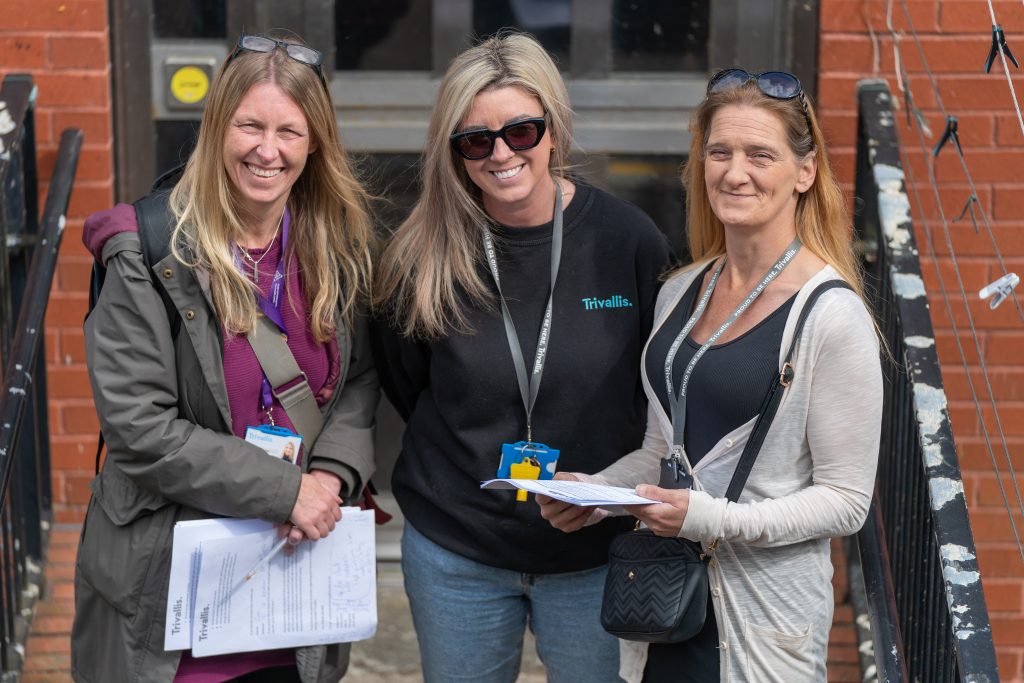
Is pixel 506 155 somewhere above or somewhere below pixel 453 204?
above

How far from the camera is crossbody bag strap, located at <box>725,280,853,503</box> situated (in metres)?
2.44

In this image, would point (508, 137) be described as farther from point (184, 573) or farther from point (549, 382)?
point (184, 573)

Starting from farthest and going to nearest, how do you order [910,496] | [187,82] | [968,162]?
[187,82], [968,162], [910,496]

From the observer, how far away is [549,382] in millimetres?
2898

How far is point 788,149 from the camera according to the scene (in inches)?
101

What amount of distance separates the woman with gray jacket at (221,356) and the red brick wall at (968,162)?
1841 millimetres

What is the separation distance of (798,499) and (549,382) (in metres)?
0.66

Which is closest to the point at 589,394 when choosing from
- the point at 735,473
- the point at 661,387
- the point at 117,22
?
the point at 661,387

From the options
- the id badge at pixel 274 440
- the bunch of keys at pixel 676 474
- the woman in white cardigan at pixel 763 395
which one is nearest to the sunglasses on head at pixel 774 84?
the woman in white cardigan at pixel 763 395

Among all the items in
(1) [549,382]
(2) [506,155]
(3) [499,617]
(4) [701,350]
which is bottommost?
(3) [499,617]

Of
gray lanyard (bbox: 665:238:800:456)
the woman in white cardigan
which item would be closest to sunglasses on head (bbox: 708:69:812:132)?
the woman in white cardigan

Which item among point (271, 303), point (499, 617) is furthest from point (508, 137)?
point (499, 617)

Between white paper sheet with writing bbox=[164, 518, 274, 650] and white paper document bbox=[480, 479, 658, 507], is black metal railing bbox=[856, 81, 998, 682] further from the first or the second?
white paper sheet with writing bbox=[164, 518, 274, 650]

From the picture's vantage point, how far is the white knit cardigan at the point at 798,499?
2.43 m
